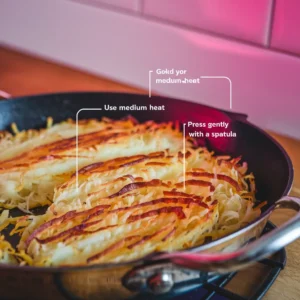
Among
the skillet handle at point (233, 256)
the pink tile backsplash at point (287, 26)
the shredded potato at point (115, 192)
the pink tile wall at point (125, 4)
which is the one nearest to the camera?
the skillet handle at point (233, 256)

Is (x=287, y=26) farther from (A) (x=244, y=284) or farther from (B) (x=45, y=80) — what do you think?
(B) (x=45, y=80)

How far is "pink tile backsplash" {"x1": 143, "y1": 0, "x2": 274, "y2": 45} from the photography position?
1215mm

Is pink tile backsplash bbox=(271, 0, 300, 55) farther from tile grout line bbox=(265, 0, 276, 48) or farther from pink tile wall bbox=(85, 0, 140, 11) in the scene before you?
pink tile wall bbox=(85, 0, 140, 11)

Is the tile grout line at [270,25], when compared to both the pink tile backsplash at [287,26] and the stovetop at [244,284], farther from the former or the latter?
the stovetop at [244,284]

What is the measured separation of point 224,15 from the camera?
128 centimetres

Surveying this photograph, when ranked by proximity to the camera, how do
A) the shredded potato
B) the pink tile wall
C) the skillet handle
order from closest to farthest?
the skillet handle < the shredded potato < the pink tile wall

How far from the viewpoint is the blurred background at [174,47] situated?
1.22m

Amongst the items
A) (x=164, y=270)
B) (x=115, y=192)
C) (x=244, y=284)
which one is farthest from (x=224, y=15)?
(x=164, y=270)

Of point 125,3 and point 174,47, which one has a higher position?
point 125,3

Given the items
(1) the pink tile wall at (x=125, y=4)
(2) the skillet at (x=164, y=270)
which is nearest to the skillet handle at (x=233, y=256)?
(2) the skillet at (x=164, y=270)

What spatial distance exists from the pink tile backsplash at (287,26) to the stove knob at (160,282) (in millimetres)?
686

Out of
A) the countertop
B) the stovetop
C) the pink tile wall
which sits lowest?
the stovetop

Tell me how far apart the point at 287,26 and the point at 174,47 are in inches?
12.9

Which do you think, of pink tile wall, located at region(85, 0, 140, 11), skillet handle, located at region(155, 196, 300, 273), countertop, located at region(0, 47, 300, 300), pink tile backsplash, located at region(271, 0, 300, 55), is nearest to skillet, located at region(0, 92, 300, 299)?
skillet handle, located at region(155, 196, 300, 273)
